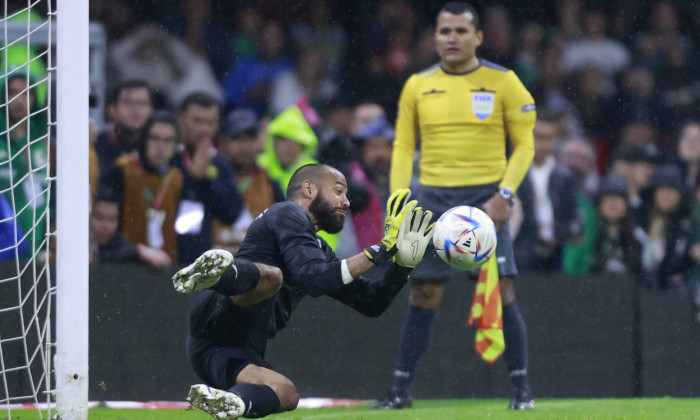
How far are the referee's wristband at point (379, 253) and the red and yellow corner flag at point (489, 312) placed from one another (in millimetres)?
1921

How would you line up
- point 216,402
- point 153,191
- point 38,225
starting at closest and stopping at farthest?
point 216,402 → point 38,225 → point 153,191

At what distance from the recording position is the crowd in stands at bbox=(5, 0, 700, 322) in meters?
9.04

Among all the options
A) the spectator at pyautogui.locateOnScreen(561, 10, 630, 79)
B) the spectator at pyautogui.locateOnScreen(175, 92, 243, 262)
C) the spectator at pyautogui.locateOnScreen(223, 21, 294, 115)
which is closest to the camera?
the spectator at pyautogui.locateOnScreen(175, 92, 243, 262)

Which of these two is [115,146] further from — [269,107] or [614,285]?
[614,285]

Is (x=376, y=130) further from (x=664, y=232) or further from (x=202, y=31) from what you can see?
(x=664, y=232)

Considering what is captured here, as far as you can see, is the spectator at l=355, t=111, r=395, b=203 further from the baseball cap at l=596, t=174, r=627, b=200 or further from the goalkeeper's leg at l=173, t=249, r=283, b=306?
the goalkeeper's leg at l=173, t=249, r=283, b=306

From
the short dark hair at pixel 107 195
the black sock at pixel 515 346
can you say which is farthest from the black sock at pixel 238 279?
the short dark hair at pixel 107 195

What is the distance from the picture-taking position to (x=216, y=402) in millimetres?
5336

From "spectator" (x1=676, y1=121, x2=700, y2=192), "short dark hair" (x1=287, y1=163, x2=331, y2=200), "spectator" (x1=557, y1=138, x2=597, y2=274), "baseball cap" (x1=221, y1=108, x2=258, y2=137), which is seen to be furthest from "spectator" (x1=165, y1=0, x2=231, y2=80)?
"short dark hair" (x1=287, y1=163, x2=331, y2=200)

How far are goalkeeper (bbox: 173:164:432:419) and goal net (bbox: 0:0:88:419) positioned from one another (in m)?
0.63

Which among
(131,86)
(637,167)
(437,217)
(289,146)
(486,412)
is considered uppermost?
(131,86)

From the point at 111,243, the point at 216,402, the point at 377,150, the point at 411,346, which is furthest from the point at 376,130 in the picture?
the point at 216,402

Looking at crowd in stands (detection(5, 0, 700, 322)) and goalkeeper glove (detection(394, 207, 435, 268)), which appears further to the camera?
crowd in stands (detection(5, 0, 700, 322))

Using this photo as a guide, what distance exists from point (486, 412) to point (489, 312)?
0.62m
